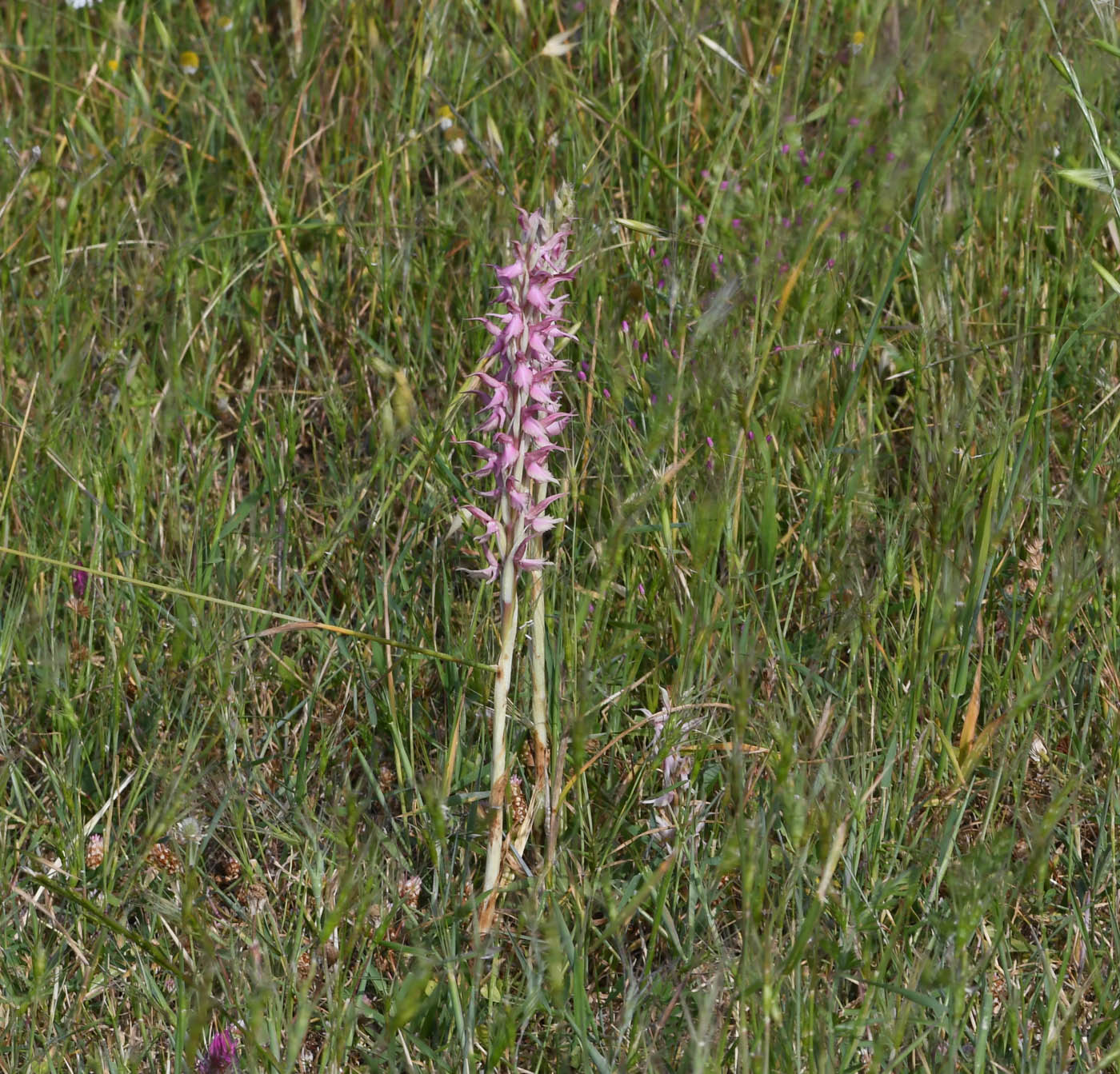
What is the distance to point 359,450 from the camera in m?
2.38

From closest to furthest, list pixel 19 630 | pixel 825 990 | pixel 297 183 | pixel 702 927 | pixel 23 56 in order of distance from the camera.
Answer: pixel 825 990 < pixel 702 927 < pixel 19 630 < pixel 297 183 < pixel 23 56

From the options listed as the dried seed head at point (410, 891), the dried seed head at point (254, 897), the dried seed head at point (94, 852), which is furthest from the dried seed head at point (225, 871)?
the dried seed head at point (410, 891)

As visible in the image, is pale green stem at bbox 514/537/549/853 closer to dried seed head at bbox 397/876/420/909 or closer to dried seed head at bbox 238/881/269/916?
dried seed head at bbox 397/876/420/909

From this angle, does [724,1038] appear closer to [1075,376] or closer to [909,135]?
[909,135]

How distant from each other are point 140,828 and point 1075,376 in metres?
1.67

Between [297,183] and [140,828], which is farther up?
[297,183]

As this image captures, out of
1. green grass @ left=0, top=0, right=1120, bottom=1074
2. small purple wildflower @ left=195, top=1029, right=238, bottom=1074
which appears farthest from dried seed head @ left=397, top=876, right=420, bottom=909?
small purple wildflower @ left=195, top=1029, right=238, bottom=1074

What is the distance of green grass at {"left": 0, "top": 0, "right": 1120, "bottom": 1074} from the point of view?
1.49m

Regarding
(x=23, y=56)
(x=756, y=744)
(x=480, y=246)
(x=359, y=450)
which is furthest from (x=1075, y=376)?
(x=23, y=56)

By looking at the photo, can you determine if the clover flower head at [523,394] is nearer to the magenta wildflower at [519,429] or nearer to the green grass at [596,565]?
the magenta wildflower at [519,429]

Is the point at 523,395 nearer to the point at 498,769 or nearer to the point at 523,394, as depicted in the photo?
the point at 523,394

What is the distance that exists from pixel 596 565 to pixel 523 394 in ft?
1.87

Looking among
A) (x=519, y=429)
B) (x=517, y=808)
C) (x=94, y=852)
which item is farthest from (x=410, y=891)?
(x=519, y=429)

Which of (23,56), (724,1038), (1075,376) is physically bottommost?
(724,1038)
